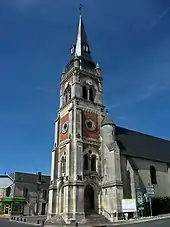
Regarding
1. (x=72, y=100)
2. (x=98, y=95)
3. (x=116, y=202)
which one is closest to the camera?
(x=116, y=202)

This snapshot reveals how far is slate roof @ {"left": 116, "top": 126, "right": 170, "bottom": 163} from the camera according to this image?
123 feet

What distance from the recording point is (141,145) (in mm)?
40750

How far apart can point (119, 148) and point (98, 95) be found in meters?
10.5

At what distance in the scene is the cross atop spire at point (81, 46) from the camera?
147 ft

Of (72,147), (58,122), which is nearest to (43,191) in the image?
(58,122)

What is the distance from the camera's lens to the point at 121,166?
33.9m

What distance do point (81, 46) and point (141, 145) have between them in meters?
20.9

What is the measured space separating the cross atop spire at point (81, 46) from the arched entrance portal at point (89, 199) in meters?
22.6

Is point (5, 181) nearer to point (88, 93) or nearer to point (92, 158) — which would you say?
point (92, 158)

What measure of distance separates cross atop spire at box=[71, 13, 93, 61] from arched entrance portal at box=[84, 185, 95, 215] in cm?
2259

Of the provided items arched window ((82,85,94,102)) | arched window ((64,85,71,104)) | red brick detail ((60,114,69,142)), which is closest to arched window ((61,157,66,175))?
red brick detail ((60,114,69,142))

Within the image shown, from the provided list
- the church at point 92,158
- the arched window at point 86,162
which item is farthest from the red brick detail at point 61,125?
the arched window at point 86,162

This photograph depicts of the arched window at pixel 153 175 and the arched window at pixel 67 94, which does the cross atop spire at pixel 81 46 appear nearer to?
the arched window at pixel 67 94

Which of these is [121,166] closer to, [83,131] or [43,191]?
[83,131]
